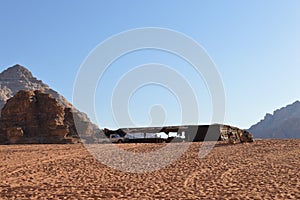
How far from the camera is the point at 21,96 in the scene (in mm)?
52938

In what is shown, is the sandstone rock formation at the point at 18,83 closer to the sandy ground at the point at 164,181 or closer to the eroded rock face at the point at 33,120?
the eroded rock face at the point at 33,120

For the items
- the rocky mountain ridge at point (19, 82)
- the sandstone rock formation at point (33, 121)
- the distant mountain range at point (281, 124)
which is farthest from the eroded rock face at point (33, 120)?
the distant mountain range at point (281, 124)

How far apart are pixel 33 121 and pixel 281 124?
90047 mm

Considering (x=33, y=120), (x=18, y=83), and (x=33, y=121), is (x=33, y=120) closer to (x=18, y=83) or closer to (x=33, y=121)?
(x=33, y=121)

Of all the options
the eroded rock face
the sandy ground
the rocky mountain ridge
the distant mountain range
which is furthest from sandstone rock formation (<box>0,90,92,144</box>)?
the distant mountain range

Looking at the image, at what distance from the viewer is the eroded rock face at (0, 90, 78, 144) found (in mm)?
48872

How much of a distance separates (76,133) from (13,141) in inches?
467

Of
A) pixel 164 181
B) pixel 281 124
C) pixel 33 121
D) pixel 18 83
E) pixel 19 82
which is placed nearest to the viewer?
pixel 164 181

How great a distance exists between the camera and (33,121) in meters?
52.0

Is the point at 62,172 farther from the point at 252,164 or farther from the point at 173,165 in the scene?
the point at 252,164

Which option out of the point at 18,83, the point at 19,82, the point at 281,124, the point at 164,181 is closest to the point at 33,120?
the point at 164,181

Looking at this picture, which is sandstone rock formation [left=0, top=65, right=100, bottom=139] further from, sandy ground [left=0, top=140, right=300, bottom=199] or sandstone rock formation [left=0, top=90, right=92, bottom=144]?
sandy ground [left=0, top=140, right=300, bottom=199]

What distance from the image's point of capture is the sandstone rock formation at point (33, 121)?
48.8 m

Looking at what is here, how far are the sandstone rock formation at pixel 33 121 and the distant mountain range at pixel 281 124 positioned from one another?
79732 mm
